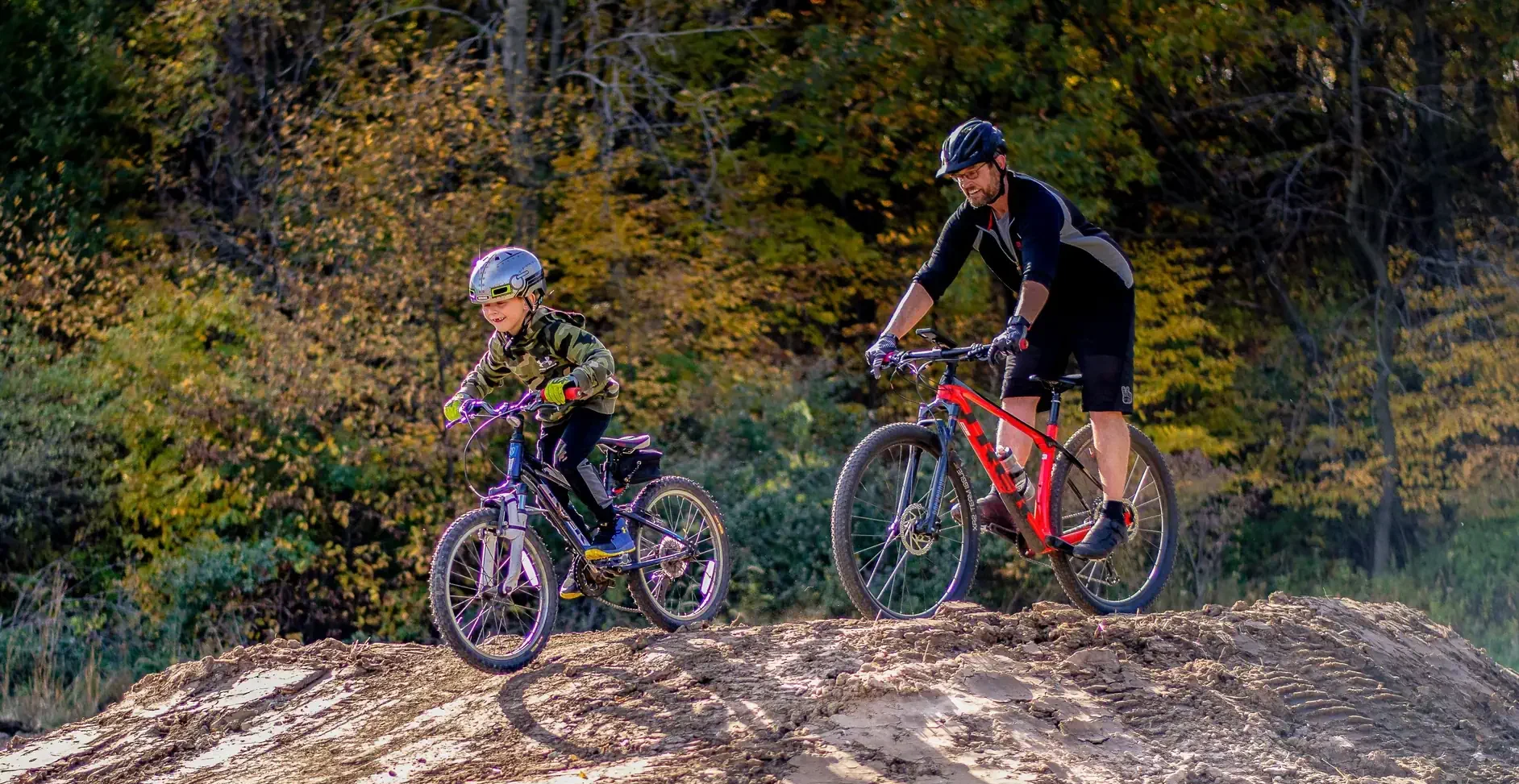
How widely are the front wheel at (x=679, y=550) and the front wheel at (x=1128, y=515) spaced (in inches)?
61.8

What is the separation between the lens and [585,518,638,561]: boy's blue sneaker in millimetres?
6727

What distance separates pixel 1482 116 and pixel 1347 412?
3958 millimetres

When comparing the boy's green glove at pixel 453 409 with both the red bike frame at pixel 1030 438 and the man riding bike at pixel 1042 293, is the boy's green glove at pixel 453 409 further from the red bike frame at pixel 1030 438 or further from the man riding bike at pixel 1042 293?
the red bike frame at pixel 1030 438

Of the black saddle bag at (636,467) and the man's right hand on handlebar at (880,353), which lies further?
the black saddle bag at (636,467)

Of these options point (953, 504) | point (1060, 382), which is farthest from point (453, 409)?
point (1060, 382)

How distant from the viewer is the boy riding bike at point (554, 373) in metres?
6.36

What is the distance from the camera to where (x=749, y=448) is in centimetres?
1477

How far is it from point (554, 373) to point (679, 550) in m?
1.10

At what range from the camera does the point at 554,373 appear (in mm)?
6637

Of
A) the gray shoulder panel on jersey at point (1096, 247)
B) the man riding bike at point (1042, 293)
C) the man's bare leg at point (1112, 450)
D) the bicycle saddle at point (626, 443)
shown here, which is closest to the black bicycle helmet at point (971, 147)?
the man riding bike at point (1042, 293)

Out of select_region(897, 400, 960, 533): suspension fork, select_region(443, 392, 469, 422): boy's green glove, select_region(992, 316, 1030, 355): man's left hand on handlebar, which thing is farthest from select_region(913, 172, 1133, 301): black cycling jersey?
select_region(443, 392, 469, 422): boy's green glove

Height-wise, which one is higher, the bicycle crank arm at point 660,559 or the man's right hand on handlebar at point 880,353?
the man's right hand on handlebar at point 880,353

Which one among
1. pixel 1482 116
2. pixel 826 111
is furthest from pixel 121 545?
pixel 1482 116

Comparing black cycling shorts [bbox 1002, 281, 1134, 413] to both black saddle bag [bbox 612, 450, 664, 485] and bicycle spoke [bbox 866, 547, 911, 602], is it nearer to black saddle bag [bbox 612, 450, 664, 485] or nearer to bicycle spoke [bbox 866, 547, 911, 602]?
bicycle spoke [bbox 866, 547, 911, 602]
